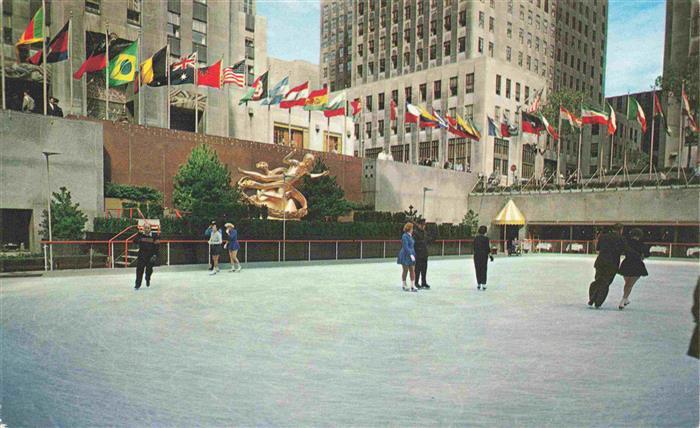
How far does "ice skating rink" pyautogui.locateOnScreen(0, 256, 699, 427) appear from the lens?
4527 millimetres

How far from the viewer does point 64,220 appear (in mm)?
20062

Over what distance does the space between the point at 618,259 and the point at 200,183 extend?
69.9 feet

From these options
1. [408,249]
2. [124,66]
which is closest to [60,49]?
[124,66]

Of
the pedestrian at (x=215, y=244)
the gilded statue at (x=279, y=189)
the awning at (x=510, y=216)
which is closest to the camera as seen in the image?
the pedestrian at (x=215, y=244)

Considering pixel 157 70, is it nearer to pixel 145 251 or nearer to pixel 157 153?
pixel 157 153

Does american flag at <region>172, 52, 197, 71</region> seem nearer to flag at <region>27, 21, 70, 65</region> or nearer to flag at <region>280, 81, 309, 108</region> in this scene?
flag at <region>280, 81, 309, 108</region>

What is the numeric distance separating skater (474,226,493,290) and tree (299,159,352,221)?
16128mm

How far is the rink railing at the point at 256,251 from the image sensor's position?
1677cm

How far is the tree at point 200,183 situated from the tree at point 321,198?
4222 mm

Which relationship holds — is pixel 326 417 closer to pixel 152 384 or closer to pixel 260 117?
pixel 152 384

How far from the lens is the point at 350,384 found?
5.32 meters

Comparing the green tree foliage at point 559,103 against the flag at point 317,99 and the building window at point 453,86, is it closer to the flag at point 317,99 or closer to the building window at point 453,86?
the building window at point 453,86

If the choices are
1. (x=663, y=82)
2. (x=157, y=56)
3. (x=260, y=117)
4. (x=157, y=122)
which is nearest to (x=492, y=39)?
(x=663, y=82)

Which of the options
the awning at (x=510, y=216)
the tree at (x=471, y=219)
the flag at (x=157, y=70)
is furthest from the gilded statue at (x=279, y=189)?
the awning at (x=510, y=216)
